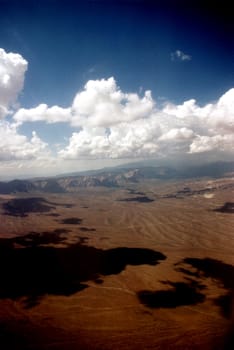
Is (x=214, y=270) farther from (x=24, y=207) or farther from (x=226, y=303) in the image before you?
(x=24, y=207)

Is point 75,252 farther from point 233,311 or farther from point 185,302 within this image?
point 233,311

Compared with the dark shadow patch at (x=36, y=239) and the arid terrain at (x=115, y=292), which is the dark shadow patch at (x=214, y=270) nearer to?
the arid terrain at (x=115, y=292)

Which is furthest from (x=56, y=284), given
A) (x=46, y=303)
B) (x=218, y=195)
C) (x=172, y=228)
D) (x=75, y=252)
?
(x=218, y=195)

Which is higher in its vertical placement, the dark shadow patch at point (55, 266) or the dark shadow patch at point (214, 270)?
the dark shadow patch at point (55, 266)

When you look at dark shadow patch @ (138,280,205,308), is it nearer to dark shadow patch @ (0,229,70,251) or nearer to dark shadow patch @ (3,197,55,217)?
dark shadow patch @ (0,229,70,251)

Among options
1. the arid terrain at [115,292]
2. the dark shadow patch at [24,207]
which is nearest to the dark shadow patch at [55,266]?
the arid terrain at [115,292]

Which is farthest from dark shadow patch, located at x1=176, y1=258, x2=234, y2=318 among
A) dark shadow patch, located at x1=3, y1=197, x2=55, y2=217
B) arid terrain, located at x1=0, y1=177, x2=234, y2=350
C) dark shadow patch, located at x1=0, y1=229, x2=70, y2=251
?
dark shadow patch, located at x1=3, y1=197, x2=55, y2=217
